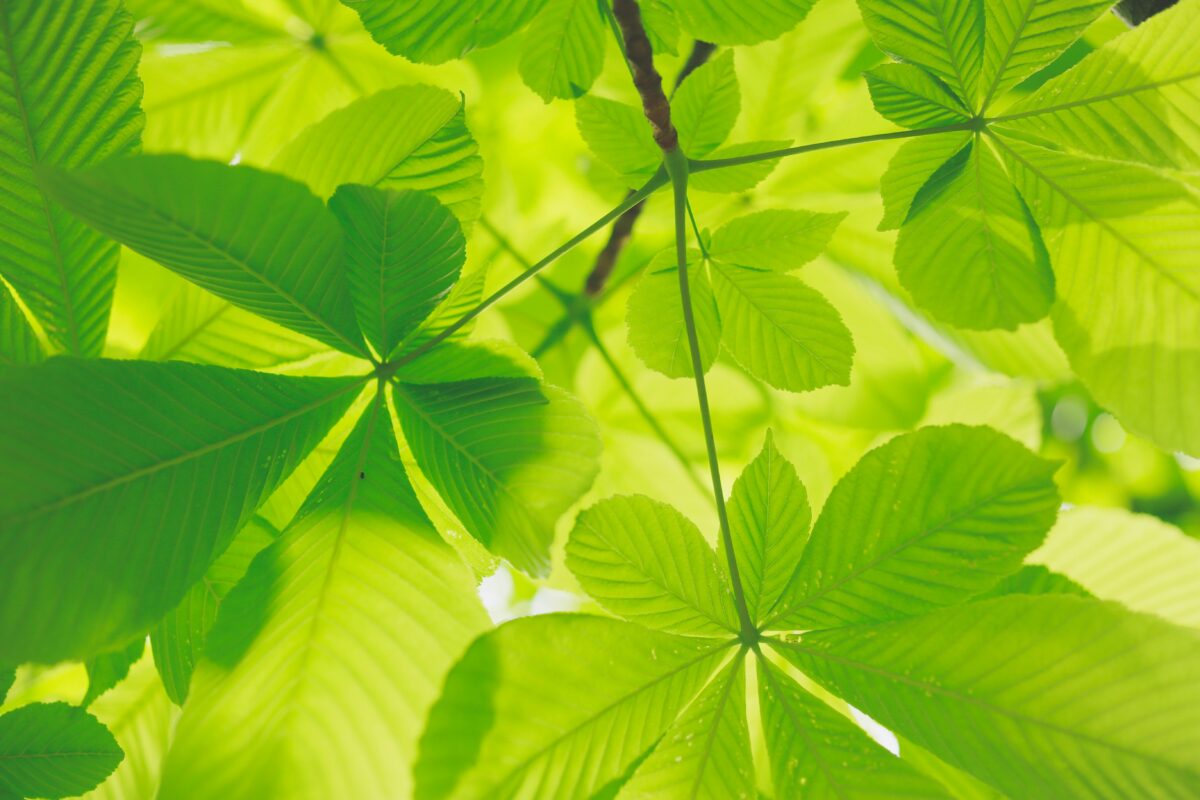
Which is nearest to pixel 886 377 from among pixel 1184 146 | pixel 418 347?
pixel 1184 146

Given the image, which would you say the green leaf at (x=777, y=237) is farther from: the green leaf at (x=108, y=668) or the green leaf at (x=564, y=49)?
the green leaf at (x=108, y=668)

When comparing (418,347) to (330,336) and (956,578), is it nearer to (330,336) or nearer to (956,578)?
(330,336)

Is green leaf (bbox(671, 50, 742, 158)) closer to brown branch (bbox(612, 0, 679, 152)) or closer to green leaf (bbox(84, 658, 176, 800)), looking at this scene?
brown branch (bbox(612, 0, 679, 152))

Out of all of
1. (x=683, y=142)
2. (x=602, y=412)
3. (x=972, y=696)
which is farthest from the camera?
(x=602, y=412)

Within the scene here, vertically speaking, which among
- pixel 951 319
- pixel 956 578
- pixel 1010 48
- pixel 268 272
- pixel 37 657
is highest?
pixel 1010 48

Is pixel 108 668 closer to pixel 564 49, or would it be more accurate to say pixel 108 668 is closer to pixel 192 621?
pixel 192 621

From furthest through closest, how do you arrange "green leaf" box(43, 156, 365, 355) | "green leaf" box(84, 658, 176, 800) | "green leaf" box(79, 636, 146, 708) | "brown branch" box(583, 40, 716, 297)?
"brown branch" box(583, 40, 716, 297) → "green leaf" box(84, 658, 176, 800) → "green leaf" box(79, 636, 146, 708) → "green leaf" box(43, 156, 365, 355)

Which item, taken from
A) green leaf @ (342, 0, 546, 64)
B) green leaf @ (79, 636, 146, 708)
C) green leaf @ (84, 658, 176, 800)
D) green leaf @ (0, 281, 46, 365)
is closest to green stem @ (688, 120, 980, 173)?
green leaf @ (342, 0, 546, 64)
